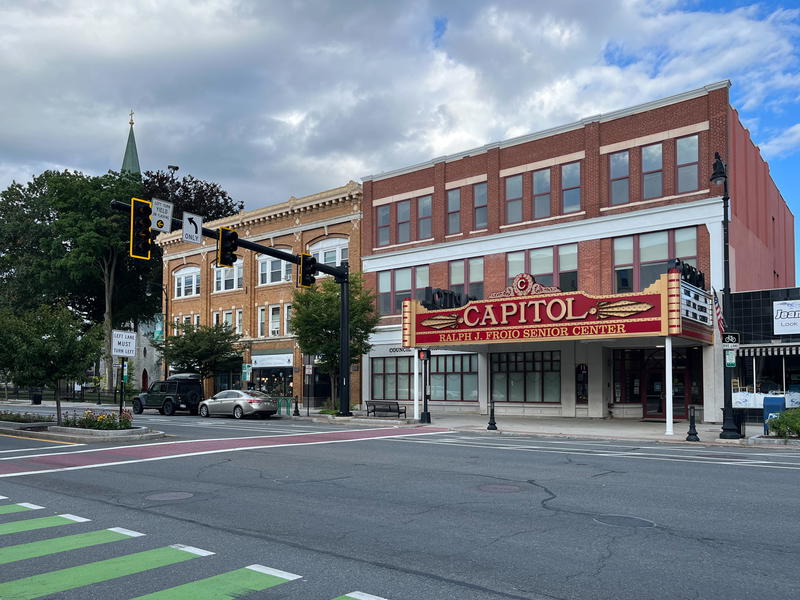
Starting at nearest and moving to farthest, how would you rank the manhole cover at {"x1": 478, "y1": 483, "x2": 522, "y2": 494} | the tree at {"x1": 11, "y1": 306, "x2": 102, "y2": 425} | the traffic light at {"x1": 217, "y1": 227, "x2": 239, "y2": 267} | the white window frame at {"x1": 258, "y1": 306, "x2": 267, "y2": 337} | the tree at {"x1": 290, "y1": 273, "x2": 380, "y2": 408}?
the manhole cover at {"x1": 478, "y1": 483, "x2": 522, "y2": 494} < the traffic light at {"x1": 217, "y1": 227, "x2": 239, "y2": 267} < the tree at {"x1": 11, "y1": 306, "x2": 102, "y2": 425} < the tree at {"x1": 290, "y1": 273, "x2": 380, "y2": 408} < the white window frame at {"x1": 258, "y1": 306, "x2": 267, "y2": 337}

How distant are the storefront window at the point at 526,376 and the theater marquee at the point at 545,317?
19.1ft

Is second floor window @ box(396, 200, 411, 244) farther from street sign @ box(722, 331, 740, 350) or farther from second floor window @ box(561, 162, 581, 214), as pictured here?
street sign @ box(722, 331, 740, 350)

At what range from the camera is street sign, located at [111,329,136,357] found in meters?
22.5

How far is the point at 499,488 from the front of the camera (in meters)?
12.1

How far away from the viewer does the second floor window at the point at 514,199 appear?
3618 cm

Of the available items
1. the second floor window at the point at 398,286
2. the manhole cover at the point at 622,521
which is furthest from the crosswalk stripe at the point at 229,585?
the second floor window at the point at 398,286

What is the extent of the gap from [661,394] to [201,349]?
25.7 metres

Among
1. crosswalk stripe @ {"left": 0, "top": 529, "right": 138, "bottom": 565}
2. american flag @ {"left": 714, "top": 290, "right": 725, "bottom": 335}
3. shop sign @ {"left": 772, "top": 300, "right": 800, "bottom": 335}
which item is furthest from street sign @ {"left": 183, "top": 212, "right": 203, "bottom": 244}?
shop sign @ {"left": 772, "top": 300, "right": 800, "bottom": 335}

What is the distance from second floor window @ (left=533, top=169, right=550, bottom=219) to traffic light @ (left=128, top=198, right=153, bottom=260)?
2149 cm

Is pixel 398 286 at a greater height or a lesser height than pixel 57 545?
greater

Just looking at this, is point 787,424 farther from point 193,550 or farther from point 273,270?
point 273,270

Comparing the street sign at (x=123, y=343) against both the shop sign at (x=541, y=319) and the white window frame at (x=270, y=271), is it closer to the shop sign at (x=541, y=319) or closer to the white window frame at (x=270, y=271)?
the shop sign at (x=541, y=319)

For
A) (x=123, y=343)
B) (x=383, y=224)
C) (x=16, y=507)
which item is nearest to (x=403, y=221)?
(x=383, y=224)

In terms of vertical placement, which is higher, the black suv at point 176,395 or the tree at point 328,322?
the tree at point 328,322
